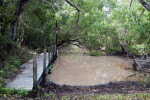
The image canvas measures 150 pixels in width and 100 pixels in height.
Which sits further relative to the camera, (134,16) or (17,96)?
(134,16)

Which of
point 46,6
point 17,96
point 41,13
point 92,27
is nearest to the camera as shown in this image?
point 17,96

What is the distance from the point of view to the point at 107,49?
1958cm

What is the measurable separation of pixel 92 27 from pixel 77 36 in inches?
94.2

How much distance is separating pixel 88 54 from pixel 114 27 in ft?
15.8

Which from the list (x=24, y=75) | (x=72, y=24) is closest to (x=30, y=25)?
(x=72, y=24)

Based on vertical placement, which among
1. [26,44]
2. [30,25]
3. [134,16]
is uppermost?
[134,16]

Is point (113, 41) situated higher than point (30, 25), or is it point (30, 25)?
point (30, 25)

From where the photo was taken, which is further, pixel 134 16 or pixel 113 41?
pixel 113 41

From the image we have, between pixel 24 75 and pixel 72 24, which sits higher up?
pixel 72 24

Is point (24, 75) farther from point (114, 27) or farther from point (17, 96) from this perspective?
point (114, 27)

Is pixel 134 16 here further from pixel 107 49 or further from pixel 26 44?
pixel 26 44

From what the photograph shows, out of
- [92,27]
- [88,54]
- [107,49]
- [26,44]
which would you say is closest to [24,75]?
[26,44]

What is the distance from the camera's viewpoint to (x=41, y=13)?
14.4 metres

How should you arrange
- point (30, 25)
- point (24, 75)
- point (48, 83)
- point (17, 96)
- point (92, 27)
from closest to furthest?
point (17, 96) < point (24, 75) < point (48, 83) < point (30, 25) < point (92, 27)
